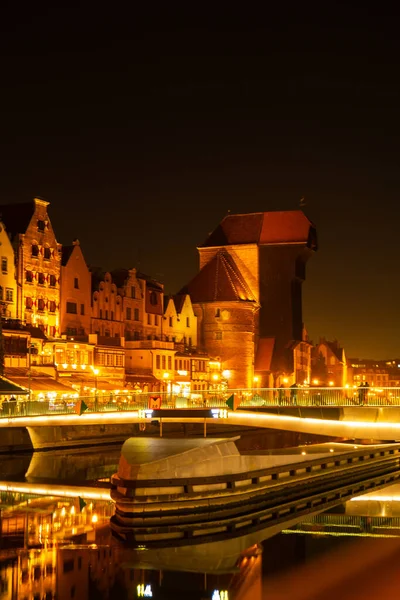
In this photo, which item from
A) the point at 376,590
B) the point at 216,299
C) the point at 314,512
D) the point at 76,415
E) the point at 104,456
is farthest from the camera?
the point at 216,299

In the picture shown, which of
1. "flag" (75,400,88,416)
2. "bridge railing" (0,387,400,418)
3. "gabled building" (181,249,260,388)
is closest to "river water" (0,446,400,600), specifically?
"bridge railing" (0,387,400,418)

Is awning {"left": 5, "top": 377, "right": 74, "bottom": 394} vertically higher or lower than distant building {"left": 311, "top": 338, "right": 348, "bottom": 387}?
lower

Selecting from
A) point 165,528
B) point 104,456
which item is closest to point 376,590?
point 165,528

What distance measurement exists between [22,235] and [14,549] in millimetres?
57022

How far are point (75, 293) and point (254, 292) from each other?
129ft

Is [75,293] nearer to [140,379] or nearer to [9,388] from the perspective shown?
[140,379]

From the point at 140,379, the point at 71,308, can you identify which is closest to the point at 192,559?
the point at 71,308

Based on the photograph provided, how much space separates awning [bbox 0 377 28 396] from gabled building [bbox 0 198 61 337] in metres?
14.1

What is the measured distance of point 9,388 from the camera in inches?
2906

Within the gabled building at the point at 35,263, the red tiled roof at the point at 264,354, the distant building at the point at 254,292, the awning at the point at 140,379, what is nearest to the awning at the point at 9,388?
the gabled building at the point at 35,263

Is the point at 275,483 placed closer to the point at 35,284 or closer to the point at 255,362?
the point at 35,284

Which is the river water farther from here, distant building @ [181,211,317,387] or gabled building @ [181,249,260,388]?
distant building @ [181,211,317,387]

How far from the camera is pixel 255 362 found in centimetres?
12756

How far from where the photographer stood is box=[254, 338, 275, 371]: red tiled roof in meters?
127
